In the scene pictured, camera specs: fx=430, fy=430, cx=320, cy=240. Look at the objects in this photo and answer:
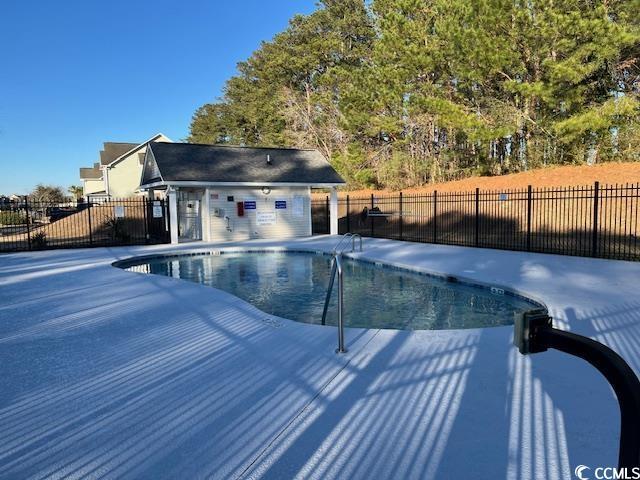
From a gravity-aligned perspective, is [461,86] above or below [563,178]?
above

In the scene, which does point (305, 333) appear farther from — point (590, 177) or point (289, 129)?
point (289, 129)

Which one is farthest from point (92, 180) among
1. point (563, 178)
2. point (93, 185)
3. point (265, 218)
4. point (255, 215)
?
point (563, 178)

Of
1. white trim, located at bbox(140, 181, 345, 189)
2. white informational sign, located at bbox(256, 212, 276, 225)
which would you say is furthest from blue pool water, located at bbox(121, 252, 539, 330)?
white informational sign, located at bbox(256, 212, 276, 225)

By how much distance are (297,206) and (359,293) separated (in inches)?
451

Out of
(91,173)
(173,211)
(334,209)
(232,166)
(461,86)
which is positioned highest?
(461,86)

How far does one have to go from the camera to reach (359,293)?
8.23m

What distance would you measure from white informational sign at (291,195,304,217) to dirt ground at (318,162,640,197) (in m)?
7.44

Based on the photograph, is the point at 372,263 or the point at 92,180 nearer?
the point at 372,263

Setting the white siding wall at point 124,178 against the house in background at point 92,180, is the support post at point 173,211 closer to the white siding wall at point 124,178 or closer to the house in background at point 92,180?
the white siding wall at point 124,178

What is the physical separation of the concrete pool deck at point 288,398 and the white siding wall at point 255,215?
11.8 meters

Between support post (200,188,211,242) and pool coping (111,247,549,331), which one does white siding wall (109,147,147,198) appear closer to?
support post (200,188,211,242)

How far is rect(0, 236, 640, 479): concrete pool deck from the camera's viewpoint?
2.45 metres
